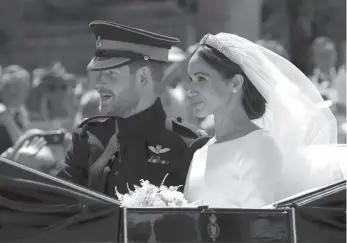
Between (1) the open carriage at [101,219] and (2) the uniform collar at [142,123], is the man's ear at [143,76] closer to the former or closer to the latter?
(2) the uniform collar at [142,123]

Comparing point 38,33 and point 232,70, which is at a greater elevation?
point 38,33

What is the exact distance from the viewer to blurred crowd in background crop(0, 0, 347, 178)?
687 centimetres

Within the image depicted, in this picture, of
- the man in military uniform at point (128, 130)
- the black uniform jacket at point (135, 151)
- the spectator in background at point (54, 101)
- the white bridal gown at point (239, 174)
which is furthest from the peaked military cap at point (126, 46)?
the spectator in background at point (54, 101)

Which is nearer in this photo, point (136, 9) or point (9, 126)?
point (9, 126)

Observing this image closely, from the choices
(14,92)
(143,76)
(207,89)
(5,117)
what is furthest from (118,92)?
(14,92)

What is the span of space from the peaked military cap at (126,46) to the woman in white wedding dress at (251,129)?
2.28 feet

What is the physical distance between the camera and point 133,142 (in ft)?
15.3

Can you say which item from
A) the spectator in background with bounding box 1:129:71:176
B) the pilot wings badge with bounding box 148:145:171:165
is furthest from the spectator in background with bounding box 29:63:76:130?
the pilot wings badge with bounding box 148:145:171:165

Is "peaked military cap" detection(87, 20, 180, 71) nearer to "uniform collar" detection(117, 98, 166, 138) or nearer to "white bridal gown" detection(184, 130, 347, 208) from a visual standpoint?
"uniform collar" detection(117, 98, 166, 138)

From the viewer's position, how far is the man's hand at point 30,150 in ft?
22.3

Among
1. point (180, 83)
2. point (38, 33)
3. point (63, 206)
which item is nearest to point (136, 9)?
point (38, 33)

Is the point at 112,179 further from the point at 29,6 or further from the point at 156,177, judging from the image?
the point at 29,6

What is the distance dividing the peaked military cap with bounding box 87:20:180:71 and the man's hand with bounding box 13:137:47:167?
2.01 meters

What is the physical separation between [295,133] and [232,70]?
13.4 inches
